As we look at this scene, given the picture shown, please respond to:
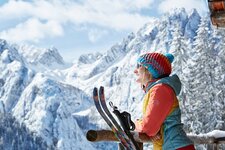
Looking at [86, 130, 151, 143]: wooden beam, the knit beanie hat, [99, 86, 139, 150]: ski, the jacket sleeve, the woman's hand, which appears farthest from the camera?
the knit beanie hat

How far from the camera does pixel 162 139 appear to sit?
3.71m

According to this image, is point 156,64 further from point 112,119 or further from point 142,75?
point 112,119

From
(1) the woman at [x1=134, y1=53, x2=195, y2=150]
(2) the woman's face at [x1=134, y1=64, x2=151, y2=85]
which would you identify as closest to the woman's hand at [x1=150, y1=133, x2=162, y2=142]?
(1) the woman at [x1=134, y1=53, x2=195, y2=150]

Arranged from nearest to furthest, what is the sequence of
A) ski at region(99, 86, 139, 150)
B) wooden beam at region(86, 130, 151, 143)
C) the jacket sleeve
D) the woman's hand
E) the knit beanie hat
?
ski at region(99, 86, 139, 150)
wooden beam at region(86, 130, 151, 143)
the jacket sleeve
the woman's hand
the knit beanie hat

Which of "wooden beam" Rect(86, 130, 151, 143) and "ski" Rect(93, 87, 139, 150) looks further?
"wooden beam" Rect(86, 130, 151, 143)

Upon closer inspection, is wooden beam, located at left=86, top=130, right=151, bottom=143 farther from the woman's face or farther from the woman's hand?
the woman's face

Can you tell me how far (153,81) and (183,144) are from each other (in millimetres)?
533

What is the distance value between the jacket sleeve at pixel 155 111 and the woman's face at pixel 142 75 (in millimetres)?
246

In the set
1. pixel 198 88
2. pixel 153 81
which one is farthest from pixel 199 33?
pixel 153 81

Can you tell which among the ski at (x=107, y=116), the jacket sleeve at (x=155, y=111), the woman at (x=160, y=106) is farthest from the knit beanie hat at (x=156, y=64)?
the ski at (x=107, y=116)

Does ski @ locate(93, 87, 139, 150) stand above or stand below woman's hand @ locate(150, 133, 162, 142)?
above

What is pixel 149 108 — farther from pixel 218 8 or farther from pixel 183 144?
pixel 218 8

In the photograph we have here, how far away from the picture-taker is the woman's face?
393 cm

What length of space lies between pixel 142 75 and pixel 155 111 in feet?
1.53
